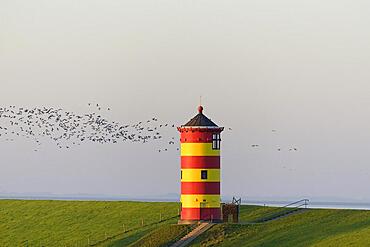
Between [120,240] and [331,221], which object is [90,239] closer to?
[120,240]

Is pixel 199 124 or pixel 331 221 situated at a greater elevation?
pixel 199 124

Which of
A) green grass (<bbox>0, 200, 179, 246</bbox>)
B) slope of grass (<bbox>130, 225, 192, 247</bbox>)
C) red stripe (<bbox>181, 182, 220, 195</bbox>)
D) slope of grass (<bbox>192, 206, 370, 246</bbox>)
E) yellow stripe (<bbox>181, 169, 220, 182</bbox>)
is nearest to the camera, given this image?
slope of grass (<bbox>192, 206, 370, 246</bbox>)

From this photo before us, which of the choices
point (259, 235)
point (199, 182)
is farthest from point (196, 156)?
point (259, 235)

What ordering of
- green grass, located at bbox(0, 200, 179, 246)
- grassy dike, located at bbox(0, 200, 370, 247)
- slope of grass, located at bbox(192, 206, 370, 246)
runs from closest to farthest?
slope of grass, located at bbox(192, 206, 370, 246) < grassy dike, located at bbox(0, 200, 370, 247) < green grass, located at bbox(0, 200, 179, 246)

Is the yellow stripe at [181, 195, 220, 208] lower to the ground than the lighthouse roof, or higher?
lower

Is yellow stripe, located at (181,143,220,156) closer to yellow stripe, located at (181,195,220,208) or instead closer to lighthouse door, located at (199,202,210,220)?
yellow stripe, located at (181,195,220,208)

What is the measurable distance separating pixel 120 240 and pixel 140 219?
6044mm

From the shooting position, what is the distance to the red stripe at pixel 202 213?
77.3m

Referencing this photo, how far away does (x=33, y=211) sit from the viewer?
9350 centimetres

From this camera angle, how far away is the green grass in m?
82.2

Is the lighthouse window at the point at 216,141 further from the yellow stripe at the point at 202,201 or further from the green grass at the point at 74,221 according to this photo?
the green grass at the point at 74,221

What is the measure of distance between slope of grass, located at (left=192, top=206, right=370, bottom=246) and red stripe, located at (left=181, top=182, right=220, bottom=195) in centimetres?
251

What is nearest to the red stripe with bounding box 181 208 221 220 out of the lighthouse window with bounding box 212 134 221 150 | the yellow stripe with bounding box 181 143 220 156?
the yellow stripe with bounding box 181 143 220 156

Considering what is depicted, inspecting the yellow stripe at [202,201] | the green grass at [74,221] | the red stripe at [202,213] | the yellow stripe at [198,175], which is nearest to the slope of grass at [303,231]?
the red stripe at [202,213]
